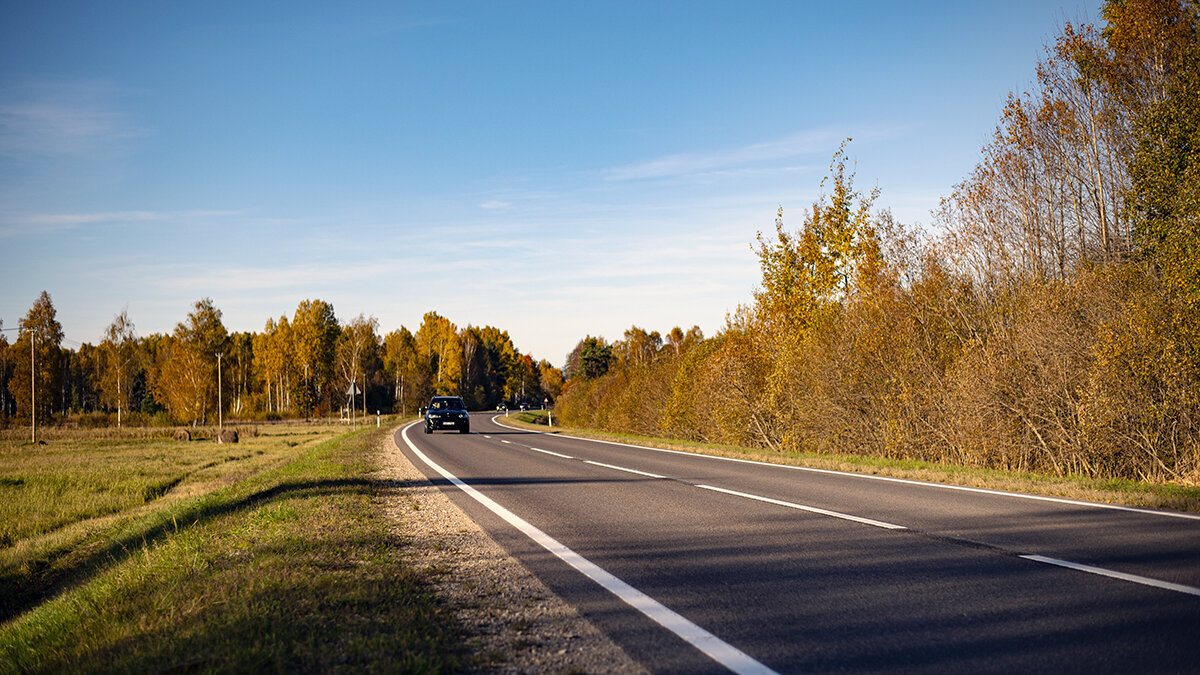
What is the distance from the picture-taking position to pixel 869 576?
5180mm

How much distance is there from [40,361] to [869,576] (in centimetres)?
8321

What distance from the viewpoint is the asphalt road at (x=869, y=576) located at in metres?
3.65

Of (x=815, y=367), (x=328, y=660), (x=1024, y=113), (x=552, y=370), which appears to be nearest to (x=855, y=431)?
(x=815, y=367)

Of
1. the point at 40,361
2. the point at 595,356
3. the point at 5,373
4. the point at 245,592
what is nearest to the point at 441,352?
the point at 595,356

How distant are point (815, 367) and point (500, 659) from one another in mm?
15642

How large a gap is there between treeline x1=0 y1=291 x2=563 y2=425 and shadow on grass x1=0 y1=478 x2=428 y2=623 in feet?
130

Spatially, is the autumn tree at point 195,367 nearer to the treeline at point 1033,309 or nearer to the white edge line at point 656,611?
the treeline at point 1033,309

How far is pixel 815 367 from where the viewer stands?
59.6 ft

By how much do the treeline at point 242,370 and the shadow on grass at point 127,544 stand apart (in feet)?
130

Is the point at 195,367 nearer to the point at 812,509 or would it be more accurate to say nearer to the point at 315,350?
the point at 315,350

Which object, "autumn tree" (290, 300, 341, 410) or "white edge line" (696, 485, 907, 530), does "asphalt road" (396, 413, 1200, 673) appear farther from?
"autumn tree" (290, 300, 341, 410)

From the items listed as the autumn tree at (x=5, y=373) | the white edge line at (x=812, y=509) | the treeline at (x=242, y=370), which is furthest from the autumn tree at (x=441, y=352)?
the white edge line at (x=812, y=509)

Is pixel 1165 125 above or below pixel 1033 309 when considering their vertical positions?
above

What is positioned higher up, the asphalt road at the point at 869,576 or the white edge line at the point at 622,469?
the asphalt road at the point at 869,576
